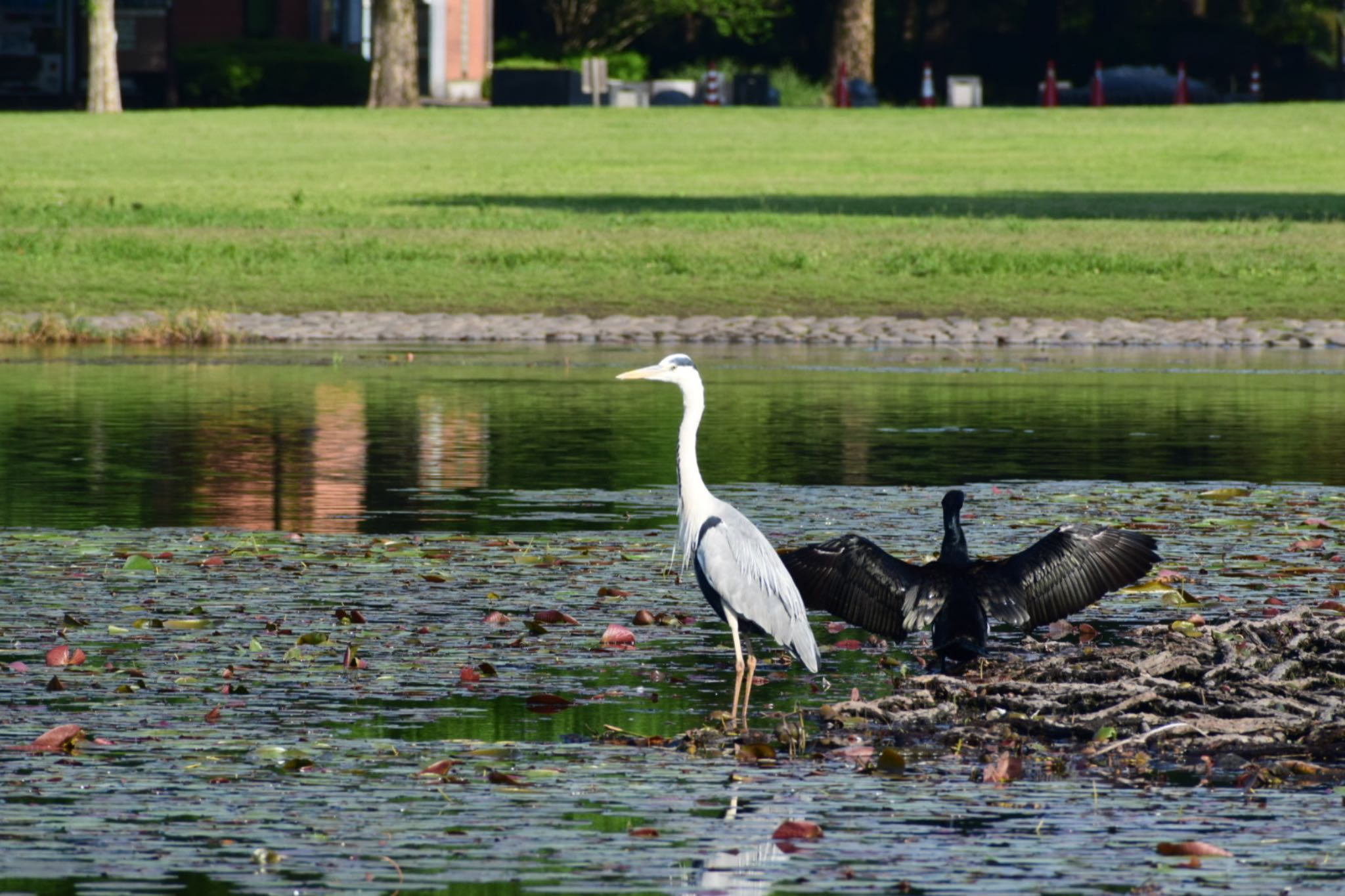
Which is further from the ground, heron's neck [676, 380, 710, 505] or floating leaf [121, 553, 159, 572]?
heron's neck [676, 380, 710, 505]

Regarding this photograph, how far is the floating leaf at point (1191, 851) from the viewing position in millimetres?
6453

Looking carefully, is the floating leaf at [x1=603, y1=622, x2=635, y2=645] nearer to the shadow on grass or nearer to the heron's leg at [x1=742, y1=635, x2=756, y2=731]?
the heron's leg at [x1=742, y1=635, x2=756, y2=731]

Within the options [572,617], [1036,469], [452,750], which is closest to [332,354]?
[1036,469]

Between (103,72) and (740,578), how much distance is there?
167 feet

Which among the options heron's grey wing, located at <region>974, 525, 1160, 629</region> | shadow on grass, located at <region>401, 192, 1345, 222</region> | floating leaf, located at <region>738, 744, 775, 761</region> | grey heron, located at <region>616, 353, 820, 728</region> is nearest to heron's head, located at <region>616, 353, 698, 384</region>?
grey heron, located at <region>616, 353, 820, 728</region>

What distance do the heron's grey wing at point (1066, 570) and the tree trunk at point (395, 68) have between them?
161 feet

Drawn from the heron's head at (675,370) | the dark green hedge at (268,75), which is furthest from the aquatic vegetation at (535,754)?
the dark green hedge at (268,75)

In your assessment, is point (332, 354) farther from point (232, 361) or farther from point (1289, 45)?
point (1289, 45)

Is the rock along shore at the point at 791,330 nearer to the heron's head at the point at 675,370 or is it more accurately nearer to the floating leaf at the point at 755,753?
the heron's head at the point at 675,370

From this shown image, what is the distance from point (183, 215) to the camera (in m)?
35.7

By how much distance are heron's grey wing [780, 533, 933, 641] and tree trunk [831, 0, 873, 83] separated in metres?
52.3

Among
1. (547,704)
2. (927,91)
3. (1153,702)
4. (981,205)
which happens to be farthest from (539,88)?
(1153,702)

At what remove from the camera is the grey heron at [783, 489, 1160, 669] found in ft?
29.4

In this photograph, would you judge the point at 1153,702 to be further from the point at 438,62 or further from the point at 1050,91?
the point at 438,62
